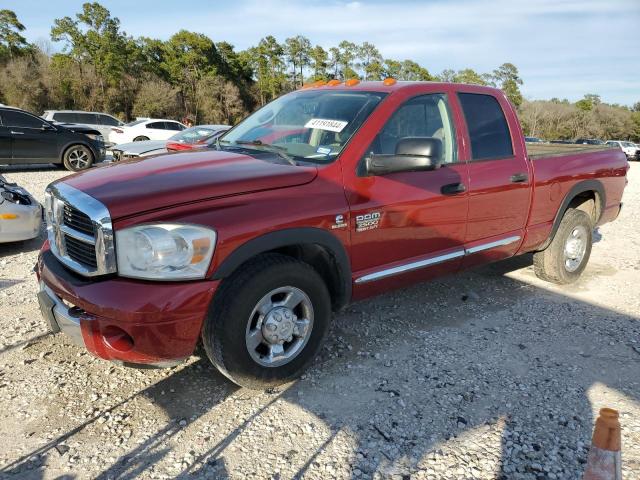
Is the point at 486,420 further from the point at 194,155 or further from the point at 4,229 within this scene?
the point at 4,229

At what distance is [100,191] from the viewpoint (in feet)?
8.86

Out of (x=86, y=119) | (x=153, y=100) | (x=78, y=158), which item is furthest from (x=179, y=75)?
(x=78, y=158)

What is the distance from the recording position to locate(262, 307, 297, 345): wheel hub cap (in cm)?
293

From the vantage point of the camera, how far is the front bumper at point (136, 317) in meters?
2.49

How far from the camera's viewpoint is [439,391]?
3154 millimetres

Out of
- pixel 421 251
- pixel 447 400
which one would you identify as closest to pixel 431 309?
pixel 421 251

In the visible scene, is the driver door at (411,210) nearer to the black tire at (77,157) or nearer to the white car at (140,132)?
the black tire at (77,157)

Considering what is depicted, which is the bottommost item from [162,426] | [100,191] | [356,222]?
[162,426]

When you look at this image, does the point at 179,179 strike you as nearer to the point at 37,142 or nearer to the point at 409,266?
the point at 409,266

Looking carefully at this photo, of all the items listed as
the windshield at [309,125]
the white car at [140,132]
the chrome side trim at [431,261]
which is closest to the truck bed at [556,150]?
the chrome side trim at [431,261]

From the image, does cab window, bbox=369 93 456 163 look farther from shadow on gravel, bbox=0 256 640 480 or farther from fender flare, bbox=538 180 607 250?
fender flare, bbox=538 180 607 250

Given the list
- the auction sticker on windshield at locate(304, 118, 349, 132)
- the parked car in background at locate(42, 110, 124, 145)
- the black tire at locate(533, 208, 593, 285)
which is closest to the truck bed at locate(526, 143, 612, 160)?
the black tire at locate(533, 208, 593, 285)

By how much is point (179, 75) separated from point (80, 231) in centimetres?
5098

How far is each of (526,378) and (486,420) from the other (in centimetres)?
64
